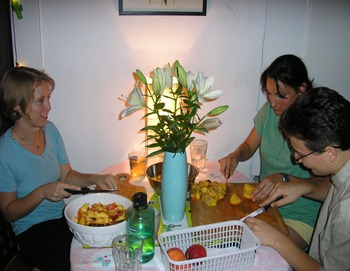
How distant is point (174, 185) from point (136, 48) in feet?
3.85

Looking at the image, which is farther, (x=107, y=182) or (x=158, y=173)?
(x=158, y=173)

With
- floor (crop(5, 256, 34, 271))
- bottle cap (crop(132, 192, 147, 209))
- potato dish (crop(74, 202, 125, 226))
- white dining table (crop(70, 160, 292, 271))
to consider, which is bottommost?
floor (crop(5, 256, 34, 271))

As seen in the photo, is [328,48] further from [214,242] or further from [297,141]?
[214,242]

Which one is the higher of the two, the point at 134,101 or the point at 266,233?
the point at 134,101

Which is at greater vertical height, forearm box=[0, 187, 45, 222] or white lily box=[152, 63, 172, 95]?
white lily box=[152, 63, 172, 95]

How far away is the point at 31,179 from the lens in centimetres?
153

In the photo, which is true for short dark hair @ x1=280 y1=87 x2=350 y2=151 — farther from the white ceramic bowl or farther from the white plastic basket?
the white ceramic bowl

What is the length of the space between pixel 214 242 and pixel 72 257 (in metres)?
0.48

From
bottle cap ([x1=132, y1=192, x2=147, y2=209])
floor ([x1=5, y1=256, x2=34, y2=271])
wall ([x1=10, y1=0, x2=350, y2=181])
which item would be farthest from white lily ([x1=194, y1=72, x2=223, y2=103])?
floor ([x1=5, y1=256, x2=34, y2=271])

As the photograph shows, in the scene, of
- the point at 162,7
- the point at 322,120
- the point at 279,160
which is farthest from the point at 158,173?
the point at 162,7

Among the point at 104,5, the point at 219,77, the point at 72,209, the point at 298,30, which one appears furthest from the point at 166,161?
the point at 298,30

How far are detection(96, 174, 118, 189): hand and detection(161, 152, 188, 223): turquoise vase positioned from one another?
300 millimetres

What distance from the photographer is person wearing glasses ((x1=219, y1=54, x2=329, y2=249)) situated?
5.15 ft

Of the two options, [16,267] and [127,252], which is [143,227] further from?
[16,267]
